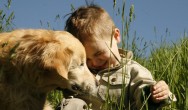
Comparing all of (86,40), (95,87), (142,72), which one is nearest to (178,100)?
(142,72)

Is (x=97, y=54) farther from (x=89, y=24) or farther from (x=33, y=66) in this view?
(x=33, y=66)

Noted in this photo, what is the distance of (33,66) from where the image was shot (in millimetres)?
2297

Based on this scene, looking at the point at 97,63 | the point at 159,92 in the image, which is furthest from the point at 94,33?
the point at 159,92

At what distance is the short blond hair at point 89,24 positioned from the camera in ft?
10.1

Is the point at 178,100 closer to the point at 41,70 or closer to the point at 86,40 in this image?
the point at 86,40

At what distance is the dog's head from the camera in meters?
2.23

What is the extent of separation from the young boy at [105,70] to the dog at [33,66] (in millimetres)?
307

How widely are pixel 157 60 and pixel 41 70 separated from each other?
1603mm

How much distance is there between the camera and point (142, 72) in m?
2.86

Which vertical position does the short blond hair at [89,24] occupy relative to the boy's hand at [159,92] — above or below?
above

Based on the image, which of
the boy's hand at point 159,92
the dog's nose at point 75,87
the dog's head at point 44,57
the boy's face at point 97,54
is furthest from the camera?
the boy's face at point 97,54

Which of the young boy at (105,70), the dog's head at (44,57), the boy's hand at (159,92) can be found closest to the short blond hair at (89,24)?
the young boy at (105,70)

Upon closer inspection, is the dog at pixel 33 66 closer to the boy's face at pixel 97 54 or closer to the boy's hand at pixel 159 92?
the boy's face at pixel 97 54

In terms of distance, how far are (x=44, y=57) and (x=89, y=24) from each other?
96 cm
